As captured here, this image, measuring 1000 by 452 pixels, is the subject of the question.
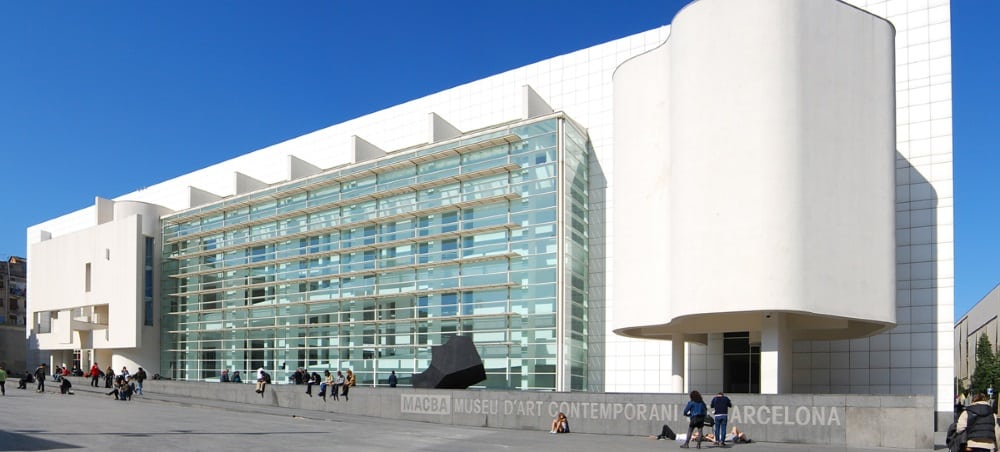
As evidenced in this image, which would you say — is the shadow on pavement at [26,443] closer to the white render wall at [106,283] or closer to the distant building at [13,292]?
the white render wall at [106,283]

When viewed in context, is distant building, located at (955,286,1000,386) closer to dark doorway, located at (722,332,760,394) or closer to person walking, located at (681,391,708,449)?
dark doorway, located at (722,332,760,394)

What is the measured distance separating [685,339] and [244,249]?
96.1 ft

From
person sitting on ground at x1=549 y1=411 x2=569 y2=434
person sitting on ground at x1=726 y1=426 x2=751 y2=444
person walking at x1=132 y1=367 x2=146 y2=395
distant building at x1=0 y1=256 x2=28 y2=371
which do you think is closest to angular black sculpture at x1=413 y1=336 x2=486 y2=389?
person sitting on ground at x1=549 y1=411 x2=569 y2=434

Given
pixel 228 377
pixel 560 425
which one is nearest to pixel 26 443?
pixel 560 425

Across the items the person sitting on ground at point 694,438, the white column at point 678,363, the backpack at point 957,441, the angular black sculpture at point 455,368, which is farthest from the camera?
the white column at point 678,363

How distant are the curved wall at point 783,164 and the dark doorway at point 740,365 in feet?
18.8

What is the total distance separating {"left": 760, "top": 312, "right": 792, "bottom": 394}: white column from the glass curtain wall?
10323 mm

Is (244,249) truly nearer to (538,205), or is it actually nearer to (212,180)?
(212,180)

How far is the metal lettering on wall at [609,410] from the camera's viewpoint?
73.9 feet

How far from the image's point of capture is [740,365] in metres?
33.2

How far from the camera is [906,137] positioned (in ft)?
101

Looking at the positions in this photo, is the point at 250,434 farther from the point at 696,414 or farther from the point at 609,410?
the point at 696,414

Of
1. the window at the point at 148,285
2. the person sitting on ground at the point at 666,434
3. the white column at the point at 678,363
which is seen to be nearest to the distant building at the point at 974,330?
the white column at the point at 678,363

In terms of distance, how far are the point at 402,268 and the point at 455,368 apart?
11.4 m
